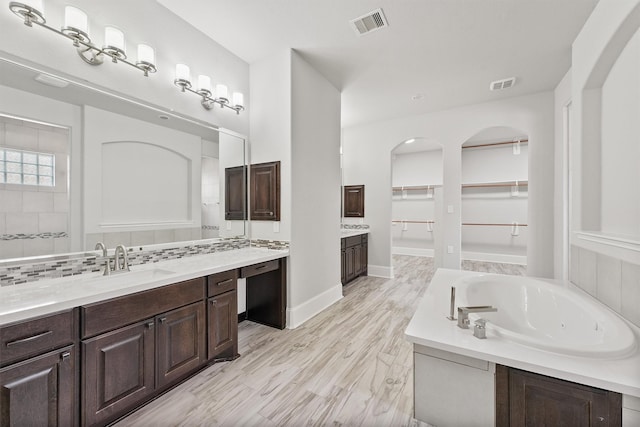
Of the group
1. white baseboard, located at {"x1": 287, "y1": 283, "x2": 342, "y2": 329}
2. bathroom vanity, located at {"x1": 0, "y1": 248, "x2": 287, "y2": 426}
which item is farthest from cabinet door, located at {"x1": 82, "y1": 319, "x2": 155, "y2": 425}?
white baseboard, located at {"x1": 287, "y1": 283, "x2": 342, "y2": 329}

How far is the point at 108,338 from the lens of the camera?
1.42 meters

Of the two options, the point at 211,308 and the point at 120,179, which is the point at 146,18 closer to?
the point at 120,179

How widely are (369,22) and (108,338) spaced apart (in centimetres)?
304

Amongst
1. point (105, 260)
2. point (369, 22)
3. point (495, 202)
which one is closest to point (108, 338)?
point (105, 260)

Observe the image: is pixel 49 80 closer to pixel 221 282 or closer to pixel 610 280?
pixel 221 282

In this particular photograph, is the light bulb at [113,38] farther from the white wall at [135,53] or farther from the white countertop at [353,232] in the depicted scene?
the white countertop at [353,232]

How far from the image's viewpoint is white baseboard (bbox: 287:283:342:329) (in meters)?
2.77

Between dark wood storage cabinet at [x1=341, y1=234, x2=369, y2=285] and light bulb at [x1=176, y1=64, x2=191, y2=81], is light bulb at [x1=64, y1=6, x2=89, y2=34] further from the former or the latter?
dark wood storage cabinet at [x1=341, y1=234, x2=369, y2=285]

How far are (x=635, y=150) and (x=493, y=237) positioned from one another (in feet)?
17.1

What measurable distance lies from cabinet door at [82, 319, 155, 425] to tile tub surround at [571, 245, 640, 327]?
2.91m

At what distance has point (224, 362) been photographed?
2127 mm

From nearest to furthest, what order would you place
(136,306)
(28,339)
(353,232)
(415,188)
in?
(28,339) → (136,306) → (353,232) → (415,188)

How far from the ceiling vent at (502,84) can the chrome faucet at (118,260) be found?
4491 mm

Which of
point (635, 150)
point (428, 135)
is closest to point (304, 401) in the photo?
point (635, 150)
